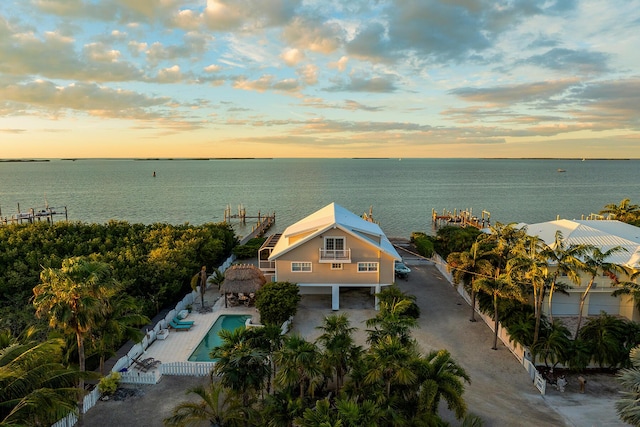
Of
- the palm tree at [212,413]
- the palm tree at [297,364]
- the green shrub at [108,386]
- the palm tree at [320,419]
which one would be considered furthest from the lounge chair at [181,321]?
the palm tree at [320,419]

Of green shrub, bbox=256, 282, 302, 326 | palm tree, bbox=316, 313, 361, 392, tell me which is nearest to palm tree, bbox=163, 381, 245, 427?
palm tree, bbox=316, 313, 361, 392

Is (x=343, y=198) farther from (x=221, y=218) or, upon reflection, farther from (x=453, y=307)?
(x=453, y=307)

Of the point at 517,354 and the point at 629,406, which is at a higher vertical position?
the point at 629,406

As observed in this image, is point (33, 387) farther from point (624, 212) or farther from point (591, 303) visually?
point (624, 212)

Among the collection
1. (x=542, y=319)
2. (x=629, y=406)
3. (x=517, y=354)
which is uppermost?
(x=629, y=406)

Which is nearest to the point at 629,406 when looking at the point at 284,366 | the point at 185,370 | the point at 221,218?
the point at 284,366

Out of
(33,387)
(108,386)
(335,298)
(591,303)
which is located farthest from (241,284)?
(591,303)

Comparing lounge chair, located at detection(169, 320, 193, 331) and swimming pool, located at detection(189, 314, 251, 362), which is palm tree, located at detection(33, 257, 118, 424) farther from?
lounge chair, located at detection(169, 320, 193, 331)
